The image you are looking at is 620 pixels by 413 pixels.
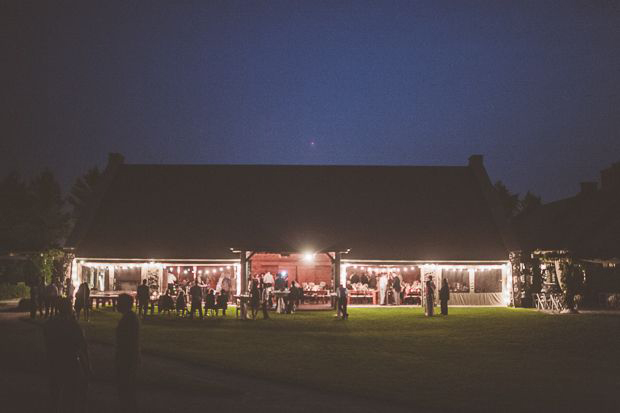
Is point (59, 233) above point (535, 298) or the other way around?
above

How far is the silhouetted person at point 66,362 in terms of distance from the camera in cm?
654

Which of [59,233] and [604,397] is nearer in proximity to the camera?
[604,397]

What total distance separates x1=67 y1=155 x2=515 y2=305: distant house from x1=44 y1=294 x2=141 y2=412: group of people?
18.1m

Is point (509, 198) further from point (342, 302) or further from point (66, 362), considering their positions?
point (66, 362)

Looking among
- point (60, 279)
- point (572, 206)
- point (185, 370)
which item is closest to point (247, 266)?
point (60, 279)

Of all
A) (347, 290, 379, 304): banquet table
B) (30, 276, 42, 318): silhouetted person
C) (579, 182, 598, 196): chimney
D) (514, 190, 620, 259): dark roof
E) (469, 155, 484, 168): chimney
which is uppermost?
(469, 155, 484, 168): chimney

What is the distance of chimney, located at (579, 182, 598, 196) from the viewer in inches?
1476

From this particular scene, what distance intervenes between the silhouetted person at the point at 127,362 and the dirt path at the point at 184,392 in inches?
38.2

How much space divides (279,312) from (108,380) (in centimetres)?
1633

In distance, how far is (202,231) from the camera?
99.2 ft

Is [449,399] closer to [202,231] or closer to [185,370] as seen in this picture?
[185,370]

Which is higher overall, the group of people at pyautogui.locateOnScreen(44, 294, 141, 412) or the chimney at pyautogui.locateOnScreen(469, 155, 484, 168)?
the chimney at pyautogui.locateOnScreen(469, 155, 484, 168)

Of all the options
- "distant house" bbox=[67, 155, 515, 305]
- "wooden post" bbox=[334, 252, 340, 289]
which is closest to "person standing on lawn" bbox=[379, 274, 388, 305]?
"distant house" bbox=[67, 155, 515, 305]

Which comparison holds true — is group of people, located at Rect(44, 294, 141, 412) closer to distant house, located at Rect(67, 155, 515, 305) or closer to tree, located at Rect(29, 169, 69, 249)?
distant house, located at Rect(67, 155, 515, 305)
